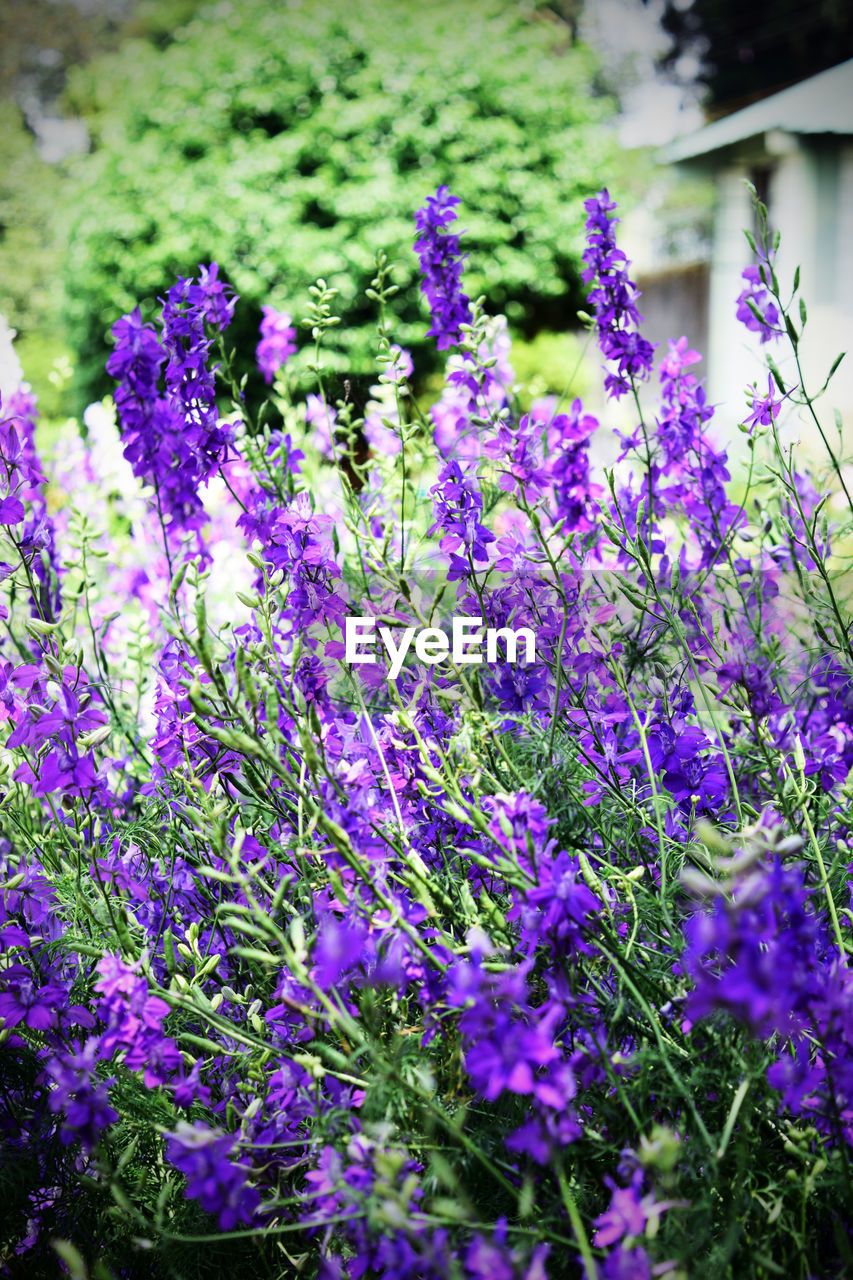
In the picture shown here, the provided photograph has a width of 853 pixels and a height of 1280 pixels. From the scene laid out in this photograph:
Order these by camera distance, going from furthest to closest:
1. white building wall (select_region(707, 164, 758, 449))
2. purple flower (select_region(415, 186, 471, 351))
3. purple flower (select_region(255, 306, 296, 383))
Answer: white building wall (select_region(707, 164, 758, 449)), purple flower (select_region(255, 306, 296, 383)), purple flower (select_region(415, 186, 471, 351))

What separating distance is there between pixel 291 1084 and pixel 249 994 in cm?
22

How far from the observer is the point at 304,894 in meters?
1.15

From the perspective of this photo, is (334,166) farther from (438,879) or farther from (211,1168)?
(211,1168)

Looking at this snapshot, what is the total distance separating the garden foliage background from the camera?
0.85m

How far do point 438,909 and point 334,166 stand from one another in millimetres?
8987

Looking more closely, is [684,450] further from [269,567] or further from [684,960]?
[684,960]

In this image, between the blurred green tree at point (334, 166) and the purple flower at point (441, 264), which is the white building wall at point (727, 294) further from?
the purple flower at point (441, 264)

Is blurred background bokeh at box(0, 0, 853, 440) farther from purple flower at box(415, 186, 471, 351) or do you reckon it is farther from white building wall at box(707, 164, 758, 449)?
purple flower at box(415, 186, 471, 351)

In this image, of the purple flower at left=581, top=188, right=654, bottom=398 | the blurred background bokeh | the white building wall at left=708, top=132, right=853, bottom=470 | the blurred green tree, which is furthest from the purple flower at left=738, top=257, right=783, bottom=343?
the white building wall at left=708, top=132, right=853, bottom=470

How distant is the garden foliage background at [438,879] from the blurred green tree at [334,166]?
675 centimetres

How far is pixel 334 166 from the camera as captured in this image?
8781 mm

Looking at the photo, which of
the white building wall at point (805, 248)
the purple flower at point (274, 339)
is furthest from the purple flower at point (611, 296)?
the white building wall at point (805, 248)

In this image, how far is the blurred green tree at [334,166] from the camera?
847 cm

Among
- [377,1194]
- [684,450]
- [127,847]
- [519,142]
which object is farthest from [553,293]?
[377,1194]
